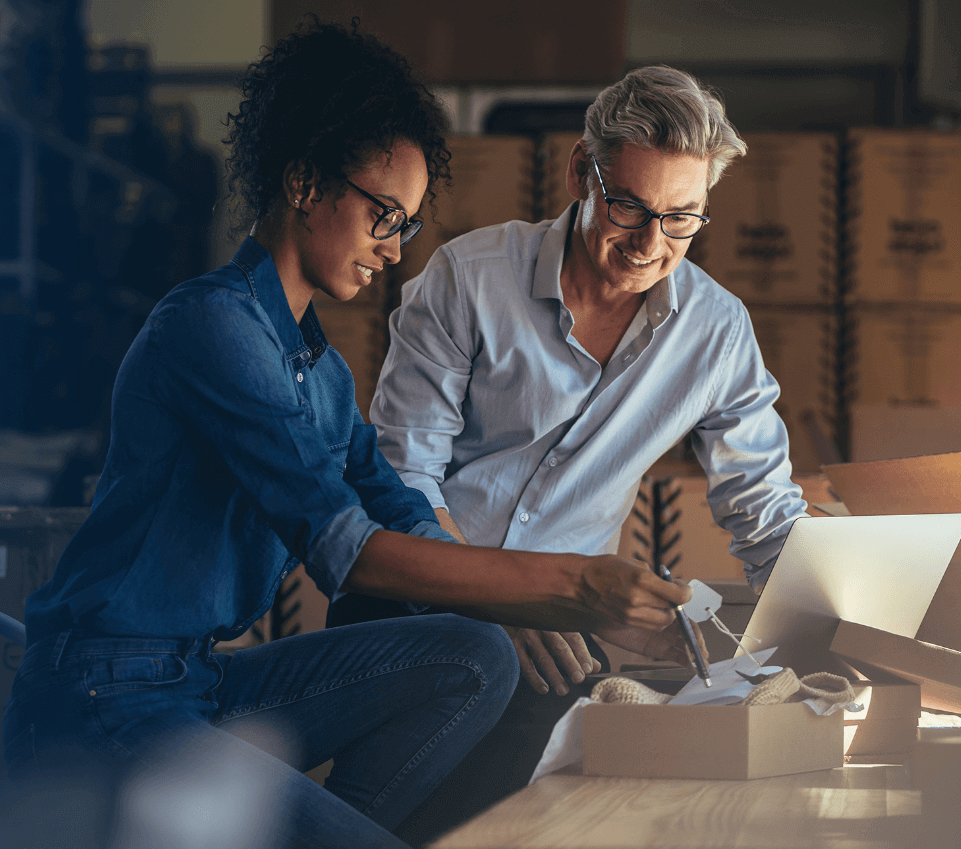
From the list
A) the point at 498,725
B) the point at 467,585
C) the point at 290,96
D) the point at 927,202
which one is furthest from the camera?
the point at 927,202

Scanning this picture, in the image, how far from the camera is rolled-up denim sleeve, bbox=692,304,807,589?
1306mm

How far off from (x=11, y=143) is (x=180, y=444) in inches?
89.0

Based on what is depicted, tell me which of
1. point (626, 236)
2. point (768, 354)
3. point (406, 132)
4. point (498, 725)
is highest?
point (406, 132)

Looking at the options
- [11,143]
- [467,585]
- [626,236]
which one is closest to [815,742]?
[467,585]

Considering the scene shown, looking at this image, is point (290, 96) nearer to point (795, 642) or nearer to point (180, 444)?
point (180, 444)

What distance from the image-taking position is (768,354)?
2678 mm

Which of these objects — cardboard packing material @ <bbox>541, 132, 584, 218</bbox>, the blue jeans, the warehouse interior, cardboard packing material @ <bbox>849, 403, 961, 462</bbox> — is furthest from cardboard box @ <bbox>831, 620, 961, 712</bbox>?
cardboard packing material @ <bbox>541, 132, 584, 218</bbox>

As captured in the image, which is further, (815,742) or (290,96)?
(290,96)

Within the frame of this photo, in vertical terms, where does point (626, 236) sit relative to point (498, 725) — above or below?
above

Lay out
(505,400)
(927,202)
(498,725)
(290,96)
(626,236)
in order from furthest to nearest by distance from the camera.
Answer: (927,202)
(505,400)
(626,236)
(498,725)
(290,96)

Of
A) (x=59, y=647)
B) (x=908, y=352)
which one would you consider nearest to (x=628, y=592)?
(x=59, y=647)

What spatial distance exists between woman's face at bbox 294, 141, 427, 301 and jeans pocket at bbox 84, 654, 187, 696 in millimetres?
348

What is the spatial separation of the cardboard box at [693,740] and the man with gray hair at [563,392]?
0.58m

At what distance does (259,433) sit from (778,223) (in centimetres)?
220
